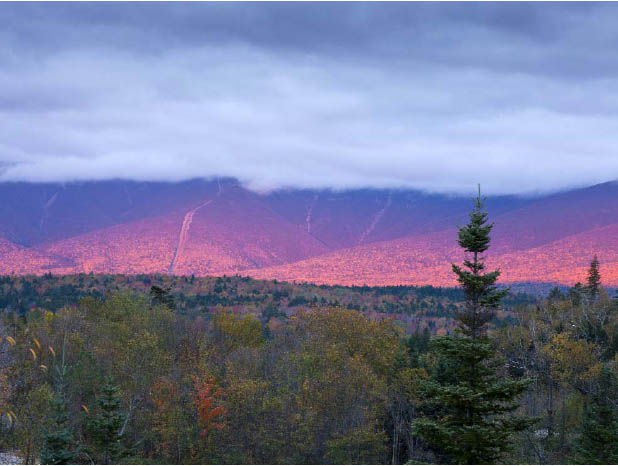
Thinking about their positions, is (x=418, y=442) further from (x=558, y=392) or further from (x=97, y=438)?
(x=97, y=438)

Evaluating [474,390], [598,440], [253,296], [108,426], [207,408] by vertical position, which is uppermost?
[474,390]

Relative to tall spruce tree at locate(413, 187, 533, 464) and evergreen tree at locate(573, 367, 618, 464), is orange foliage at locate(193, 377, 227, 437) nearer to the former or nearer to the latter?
tall spruce tree at locate(413, 187, 533, 464)

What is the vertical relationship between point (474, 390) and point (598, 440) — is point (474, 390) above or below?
above

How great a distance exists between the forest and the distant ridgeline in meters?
42.3

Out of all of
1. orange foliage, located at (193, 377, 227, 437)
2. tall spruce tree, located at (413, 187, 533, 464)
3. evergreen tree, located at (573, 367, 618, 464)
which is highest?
tall spruce tree, located at (413, 187, 533, 464)

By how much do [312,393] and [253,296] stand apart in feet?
272

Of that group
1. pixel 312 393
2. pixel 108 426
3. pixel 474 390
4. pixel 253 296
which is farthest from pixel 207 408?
pixel 253 296

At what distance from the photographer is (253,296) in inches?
4751

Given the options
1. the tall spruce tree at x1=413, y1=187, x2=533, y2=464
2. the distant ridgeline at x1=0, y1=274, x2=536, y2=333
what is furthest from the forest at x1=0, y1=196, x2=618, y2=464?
the distant ridgeline at x1=0, y1=274, x2=536, y2=333

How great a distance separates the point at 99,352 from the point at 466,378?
34.1 metres

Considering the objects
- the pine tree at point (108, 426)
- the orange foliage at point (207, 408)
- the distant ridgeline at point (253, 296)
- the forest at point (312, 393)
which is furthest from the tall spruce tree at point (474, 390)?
the distant ridgeline at point (253, 296)

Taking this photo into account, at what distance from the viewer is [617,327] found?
190ft

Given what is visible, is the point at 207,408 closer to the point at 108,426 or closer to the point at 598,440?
the point at 108,426

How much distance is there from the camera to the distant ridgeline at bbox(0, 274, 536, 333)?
103 meters
